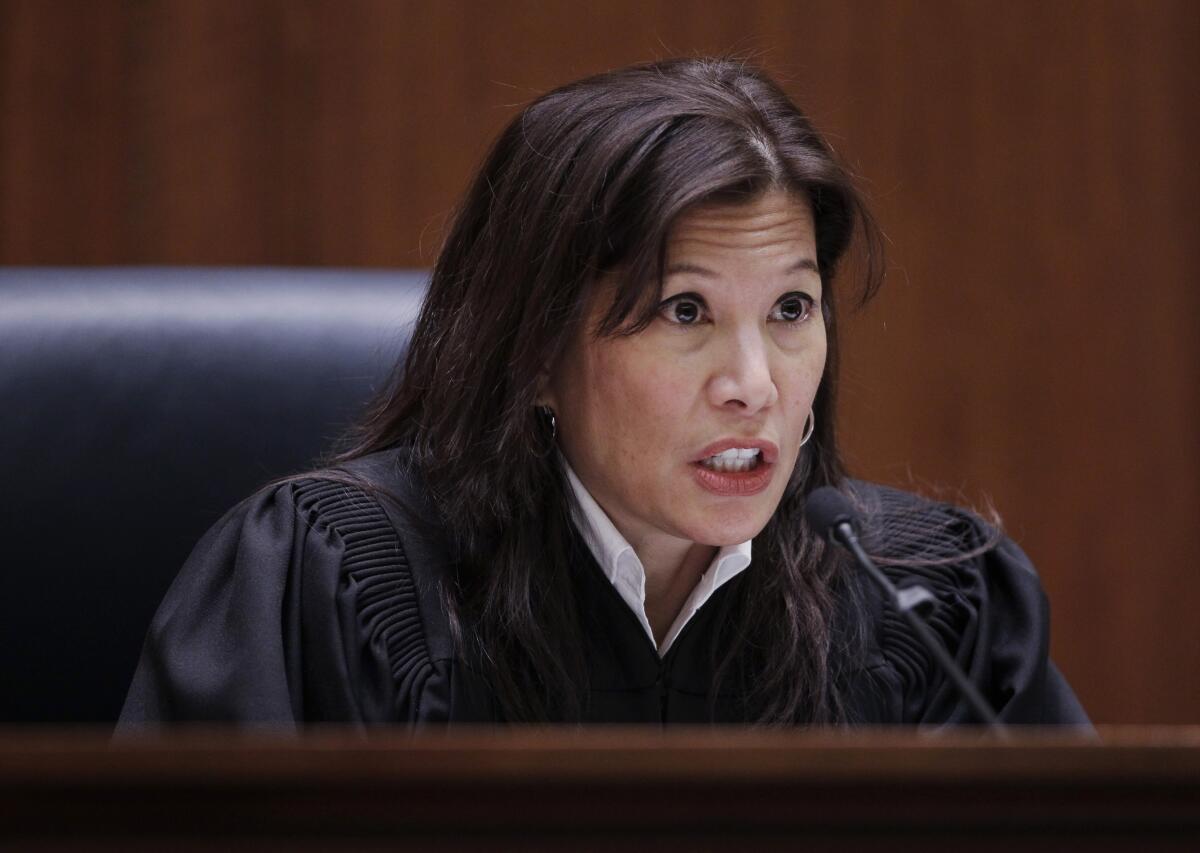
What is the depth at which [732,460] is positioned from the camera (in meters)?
1.45

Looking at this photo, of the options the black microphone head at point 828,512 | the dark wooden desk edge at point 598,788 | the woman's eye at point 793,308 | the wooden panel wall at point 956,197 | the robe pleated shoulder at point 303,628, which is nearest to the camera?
the dark wooden desk edge at point 598,788

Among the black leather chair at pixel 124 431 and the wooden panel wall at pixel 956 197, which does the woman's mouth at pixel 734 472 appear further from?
the wooden panel wall at pixel 956 197

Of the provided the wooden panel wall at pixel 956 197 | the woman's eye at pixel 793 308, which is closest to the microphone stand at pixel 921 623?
the woman's eye at pixel 793 308

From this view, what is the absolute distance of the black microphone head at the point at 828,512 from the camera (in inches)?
48.2

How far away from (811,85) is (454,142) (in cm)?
60

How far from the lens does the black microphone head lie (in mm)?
1225

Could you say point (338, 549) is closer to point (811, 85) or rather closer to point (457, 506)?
point (457, 506)

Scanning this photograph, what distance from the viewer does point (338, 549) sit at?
4.79 feet

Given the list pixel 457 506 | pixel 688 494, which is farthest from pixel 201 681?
pixel 688 494

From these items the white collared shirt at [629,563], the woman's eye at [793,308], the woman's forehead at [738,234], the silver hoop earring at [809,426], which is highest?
the woman's forehead at [738,234]

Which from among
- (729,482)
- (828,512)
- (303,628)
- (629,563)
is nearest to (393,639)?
(303,628)

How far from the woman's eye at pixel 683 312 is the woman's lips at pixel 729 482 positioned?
14 cm

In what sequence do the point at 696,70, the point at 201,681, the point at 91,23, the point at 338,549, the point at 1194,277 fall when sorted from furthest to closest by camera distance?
Answer: the point at 1194,277 < the point at 91,23 < the point at 696,70 < the point at 338,549 < the point at 201,681

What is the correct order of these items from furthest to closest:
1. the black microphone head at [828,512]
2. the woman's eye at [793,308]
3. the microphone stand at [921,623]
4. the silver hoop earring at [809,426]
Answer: the silver hoop earring at [809,426]
the woman's eye at [793,308]
the black microphone head at [828,512]
the microphone stand at [921,623]
